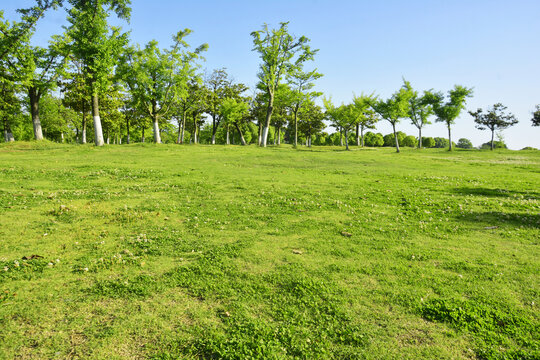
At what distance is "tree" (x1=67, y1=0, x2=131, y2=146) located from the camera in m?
32.3

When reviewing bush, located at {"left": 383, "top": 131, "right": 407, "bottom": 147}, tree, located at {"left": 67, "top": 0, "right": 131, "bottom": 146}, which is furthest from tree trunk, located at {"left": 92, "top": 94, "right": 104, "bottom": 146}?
bush, located at {"left": 383, "top": 131, "right": 407, "bottom": 147}

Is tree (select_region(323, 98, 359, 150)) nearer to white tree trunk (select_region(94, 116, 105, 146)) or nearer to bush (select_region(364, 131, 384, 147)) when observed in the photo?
white tree trunk (select_region(94, 116, 105, 146))

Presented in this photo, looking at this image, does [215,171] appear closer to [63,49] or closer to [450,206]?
[450,206]

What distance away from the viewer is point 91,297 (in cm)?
551

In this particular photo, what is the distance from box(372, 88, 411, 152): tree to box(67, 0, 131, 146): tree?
5020 centimetres

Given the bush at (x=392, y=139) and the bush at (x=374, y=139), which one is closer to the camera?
the bush at (x=374, y=139)

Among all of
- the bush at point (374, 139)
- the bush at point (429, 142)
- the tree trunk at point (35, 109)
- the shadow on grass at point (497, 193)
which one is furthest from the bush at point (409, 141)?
the tree trunk at point (35, 109)

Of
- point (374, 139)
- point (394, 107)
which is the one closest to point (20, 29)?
point (394, 107)

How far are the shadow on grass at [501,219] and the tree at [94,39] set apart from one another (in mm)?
38971

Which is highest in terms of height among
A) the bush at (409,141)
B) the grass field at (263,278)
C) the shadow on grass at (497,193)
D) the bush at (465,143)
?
the bush at (465,143)

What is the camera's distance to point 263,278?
21.0 feet

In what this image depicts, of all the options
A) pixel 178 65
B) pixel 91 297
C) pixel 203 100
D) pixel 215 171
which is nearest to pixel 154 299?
pixel 91 297

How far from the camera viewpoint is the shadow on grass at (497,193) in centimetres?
1521

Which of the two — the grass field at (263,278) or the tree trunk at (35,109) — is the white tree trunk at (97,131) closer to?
the tree trunk at (35,109)
